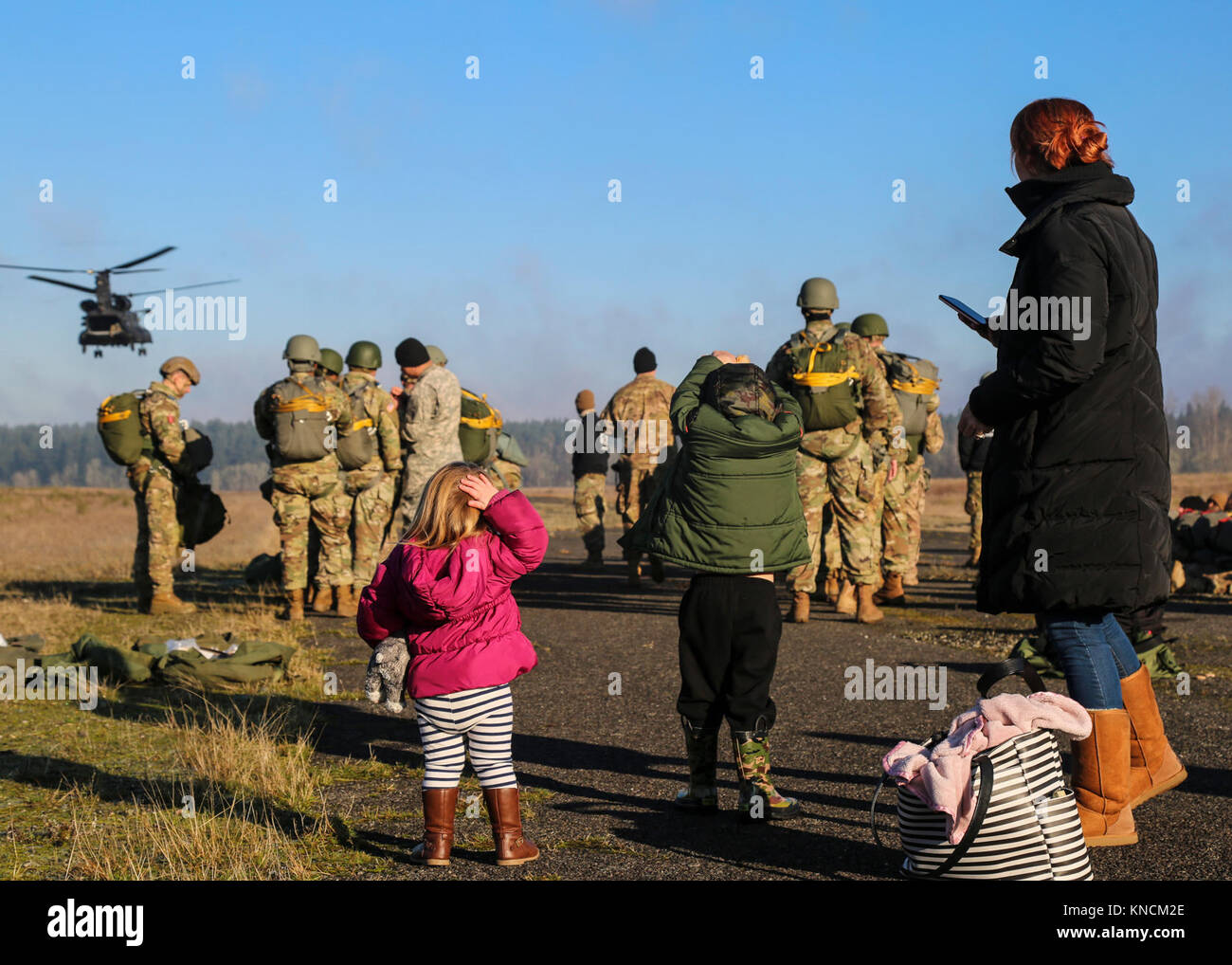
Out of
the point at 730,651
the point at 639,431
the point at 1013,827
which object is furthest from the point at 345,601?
the point at 1013,827

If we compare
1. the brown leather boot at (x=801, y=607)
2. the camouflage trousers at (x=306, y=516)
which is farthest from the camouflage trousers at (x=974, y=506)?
the camouflage trousers at (x=306, y=516)

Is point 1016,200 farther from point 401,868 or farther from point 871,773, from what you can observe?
point 401,868

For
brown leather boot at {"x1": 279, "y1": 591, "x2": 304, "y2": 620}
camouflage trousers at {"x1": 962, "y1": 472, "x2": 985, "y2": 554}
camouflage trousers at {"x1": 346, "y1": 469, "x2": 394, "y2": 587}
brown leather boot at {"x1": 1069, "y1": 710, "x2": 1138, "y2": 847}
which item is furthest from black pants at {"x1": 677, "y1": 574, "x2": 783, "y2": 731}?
camouflage trousers at {"x1": 962, "y1": 472, "x2": 985, "y2": 554}

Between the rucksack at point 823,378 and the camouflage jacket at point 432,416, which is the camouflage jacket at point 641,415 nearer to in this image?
the camouflage jacket at point 432,416

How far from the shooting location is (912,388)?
43.4 feet

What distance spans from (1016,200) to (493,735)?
2725mm

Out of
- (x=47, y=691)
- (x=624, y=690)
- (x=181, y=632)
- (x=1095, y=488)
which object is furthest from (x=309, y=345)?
(x=1095, y=488)

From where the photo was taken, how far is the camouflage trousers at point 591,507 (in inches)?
685

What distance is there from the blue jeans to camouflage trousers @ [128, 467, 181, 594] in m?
10.4

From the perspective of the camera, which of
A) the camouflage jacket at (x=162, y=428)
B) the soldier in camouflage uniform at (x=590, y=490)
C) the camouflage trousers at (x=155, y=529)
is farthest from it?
the soldier in camouflage uniform at (x=590, y=490)

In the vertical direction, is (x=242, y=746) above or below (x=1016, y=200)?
below

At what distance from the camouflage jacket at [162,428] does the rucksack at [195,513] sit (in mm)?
388

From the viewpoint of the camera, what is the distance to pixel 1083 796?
14.6 feet
